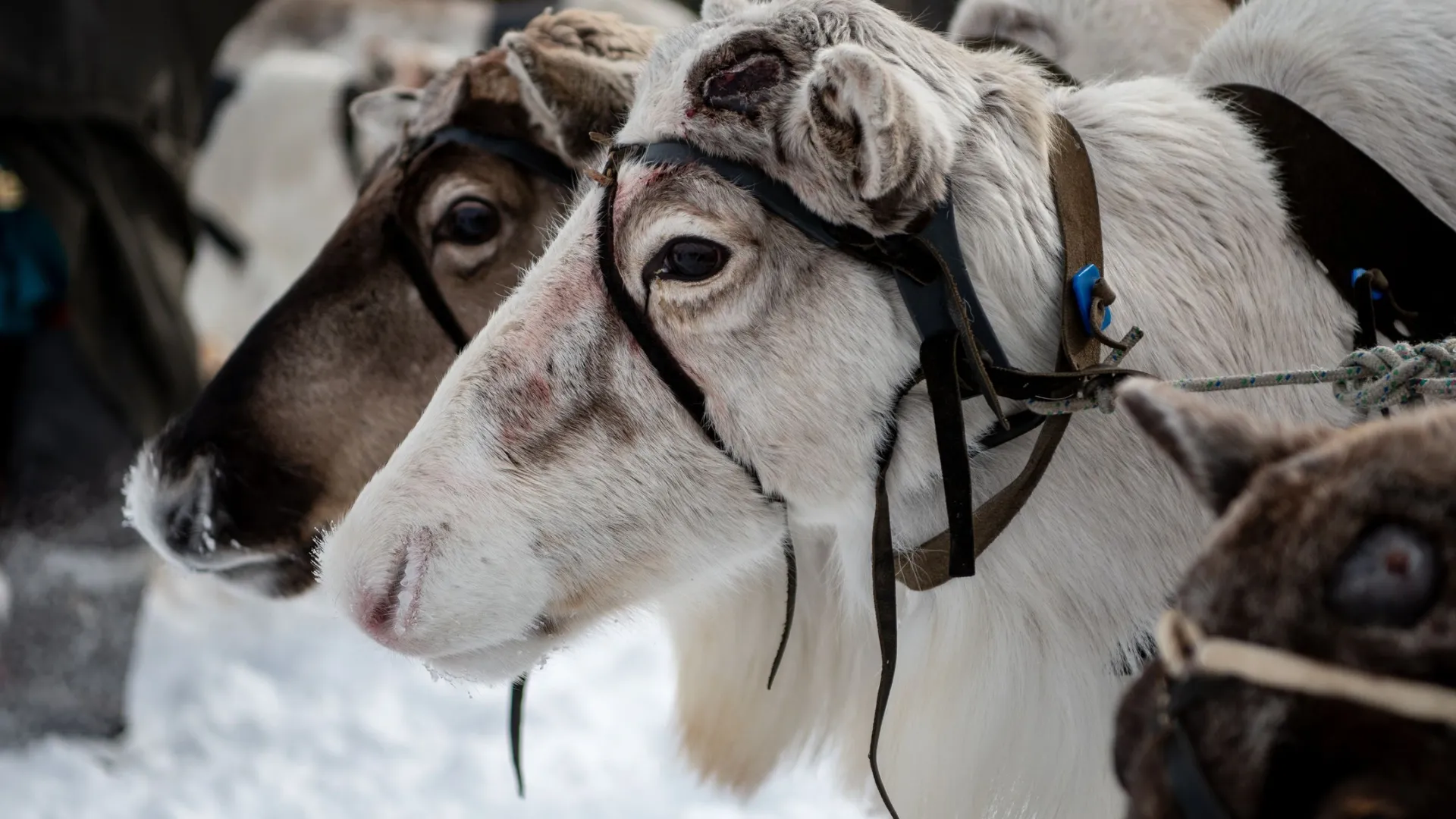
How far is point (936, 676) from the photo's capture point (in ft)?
5.69

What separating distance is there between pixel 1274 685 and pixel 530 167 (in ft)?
5.80

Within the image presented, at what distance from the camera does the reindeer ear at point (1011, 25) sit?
227 cm

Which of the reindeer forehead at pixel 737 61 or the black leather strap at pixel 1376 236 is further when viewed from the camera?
the black leather strap at pixel 1376 236

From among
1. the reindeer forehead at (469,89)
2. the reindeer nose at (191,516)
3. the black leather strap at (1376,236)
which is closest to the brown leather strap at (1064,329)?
the black leather strap at (1376,236)

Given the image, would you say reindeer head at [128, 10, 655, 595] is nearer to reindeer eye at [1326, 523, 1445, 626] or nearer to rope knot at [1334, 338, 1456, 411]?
rope knot at [1334, 338, 1456, 411]

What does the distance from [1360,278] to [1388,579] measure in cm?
90

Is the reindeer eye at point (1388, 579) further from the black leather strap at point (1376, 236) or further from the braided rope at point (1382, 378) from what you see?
the black leather strap at point (1376, 236)

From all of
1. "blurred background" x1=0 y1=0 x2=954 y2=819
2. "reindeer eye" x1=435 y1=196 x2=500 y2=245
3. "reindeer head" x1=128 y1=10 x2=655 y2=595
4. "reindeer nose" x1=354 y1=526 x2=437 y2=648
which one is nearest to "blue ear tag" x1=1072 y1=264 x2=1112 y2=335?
"reindeer nose" x1=354 y1=526 x2=437 y2=648

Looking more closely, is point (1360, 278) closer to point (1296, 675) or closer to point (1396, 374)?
point (1396, 374)

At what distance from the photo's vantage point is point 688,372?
1504mm

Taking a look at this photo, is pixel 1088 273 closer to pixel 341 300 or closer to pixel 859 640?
pixel 859 640

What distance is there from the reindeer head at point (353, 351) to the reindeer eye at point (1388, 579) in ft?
5.42

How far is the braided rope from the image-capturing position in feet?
4.22

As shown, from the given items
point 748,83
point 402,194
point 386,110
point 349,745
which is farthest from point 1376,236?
→ point 349,745
